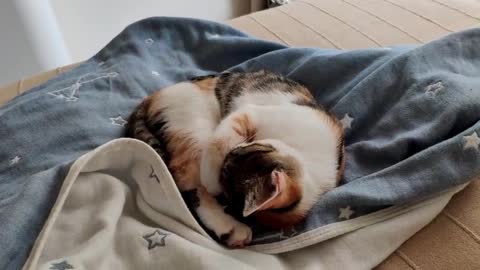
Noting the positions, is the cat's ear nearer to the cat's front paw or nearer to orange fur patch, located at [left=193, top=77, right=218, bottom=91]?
the cat's front paw

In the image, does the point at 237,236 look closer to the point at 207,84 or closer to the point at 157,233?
the point at 157,233

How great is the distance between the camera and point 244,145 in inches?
28.8

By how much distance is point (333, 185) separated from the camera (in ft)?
2.45

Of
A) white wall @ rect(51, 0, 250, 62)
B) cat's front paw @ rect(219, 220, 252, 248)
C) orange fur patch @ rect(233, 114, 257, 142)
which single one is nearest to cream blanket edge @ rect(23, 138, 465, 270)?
cat's front paw @ rect(219, 220, 252, 248)

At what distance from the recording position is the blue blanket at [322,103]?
0.69 m

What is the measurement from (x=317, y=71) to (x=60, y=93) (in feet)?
1.58

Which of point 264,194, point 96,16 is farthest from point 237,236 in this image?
point 96,16

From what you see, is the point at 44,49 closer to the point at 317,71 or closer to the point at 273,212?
the point at 317,71

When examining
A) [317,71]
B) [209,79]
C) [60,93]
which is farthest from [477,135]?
[60,93]

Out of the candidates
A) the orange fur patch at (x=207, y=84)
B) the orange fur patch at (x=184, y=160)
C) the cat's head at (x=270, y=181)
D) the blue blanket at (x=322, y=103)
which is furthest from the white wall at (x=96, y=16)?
the cat's head at (x=270, y=181)

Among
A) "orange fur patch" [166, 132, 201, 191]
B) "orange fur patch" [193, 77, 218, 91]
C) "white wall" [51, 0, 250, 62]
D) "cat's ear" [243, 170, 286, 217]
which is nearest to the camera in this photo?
"cat's ear" [243, 170, 286, 217]

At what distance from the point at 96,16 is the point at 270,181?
4.59 feet

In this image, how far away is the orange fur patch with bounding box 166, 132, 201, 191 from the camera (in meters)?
0.75

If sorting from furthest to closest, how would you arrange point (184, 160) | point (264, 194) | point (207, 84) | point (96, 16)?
1. point (96, 16)
2. point (207, 84)
3. point (184, 160)
4. point (264, 194)
